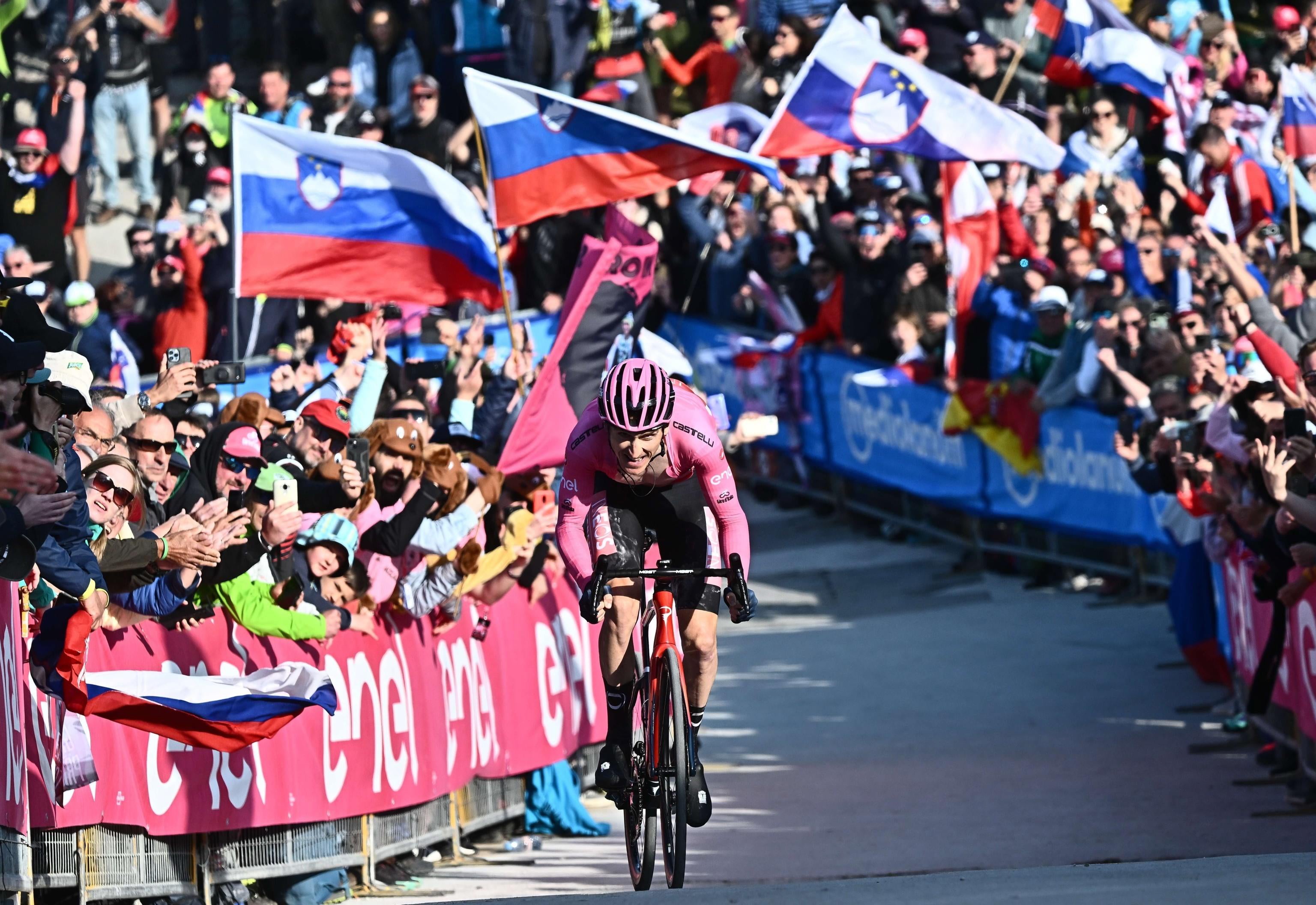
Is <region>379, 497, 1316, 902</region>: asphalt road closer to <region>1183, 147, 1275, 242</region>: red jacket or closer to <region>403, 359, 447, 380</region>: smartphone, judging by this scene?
<region>403, 359, 447, 380</region>: smartphone

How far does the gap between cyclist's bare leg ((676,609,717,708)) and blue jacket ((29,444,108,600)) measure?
2.55m

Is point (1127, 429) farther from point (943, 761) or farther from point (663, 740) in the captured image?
point (663, 740)

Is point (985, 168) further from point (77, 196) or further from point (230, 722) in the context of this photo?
point (230, 722)

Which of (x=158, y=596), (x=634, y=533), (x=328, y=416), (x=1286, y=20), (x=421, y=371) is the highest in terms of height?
(x=1286, y=20)

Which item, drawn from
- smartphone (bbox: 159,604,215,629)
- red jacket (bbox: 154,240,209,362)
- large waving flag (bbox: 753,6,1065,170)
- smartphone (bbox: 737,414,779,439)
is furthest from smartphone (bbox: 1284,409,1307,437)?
red jacket (bbox: 154,240,209,362)

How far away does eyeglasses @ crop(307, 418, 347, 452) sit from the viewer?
36.0 ft

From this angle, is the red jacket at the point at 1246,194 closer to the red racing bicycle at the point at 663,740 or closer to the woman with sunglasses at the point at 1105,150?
the woman with sunglasses at the point at 1105,150

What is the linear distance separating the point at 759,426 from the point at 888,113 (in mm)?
8179

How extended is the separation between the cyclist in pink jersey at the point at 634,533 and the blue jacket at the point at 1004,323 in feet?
33.1

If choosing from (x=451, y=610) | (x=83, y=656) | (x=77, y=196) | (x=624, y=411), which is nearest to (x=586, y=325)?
(x=451, y=610)

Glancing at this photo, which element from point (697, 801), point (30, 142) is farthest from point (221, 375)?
point (30, 142)

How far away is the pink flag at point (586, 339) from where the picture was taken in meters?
12.7

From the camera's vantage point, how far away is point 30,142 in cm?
1805

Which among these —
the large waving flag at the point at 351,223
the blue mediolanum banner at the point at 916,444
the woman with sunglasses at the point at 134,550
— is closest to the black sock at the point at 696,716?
the woman with sunglasses at the point at 134,550
